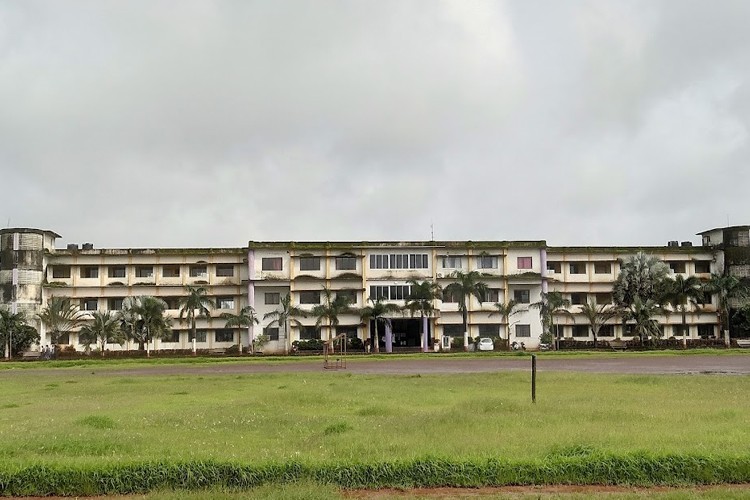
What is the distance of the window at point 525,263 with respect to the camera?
254 feet

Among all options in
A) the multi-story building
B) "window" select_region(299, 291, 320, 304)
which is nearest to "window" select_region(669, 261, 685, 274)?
the multi-story building

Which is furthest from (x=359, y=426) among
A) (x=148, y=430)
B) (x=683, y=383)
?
(x=683, y=383)

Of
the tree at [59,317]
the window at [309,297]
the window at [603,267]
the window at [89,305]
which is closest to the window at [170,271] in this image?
the window at [89,305]

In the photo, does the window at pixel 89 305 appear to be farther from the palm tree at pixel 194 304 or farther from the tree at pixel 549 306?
the tree at pixel 549 306

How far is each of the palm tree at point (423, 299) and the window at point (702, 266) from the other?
32489 millimetres

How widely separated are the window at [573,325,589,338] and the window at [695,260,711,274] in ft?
50.8

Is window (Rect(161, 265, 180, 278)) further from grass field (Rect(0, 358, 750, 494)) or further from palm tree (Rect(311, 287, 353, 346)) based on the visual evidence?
grass field (Rect(0, 358, 750, 494))

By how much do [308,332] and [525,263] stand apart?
82.3 ft

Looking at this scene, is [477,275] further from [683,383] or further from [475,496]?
[475,496]

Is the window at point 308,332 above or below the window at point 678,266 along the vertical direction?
below

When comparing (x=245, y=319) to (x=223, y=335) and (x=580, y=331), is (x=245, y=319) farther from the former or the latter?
(x=580, y=331)

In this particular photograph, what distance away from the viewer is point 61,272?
77.7m

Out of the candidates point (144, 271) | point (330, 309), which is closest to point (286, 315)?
point (330, 309)

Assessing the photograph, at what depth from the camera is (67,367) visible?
Answer: 2103 inches
